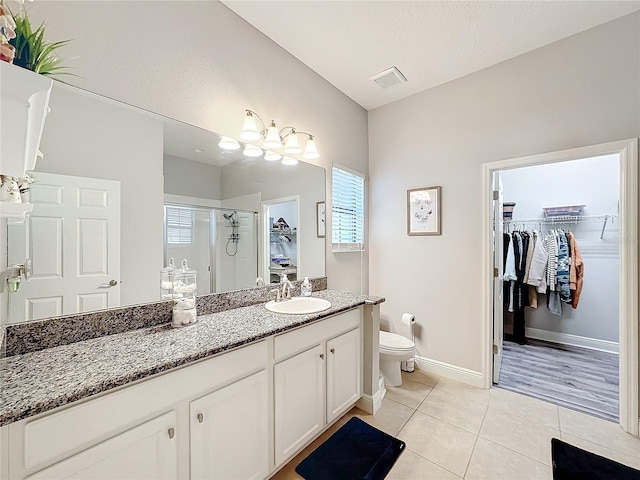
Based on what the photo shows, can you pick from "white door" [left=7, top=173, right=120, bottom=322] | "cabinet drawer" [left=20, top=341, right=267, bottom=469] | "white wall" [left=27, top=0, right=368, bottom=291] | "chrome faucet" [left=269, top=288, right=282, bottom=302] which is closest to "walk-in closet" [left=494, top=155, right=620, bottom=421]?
"chrome faucet" [left=269, top=288, right=282, bottom=302]

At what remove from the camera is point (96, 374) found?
914 mm

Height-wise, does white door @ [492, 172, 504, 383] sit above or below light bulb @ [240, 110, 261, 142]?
below

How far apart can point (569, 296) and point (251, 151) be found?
12.5ft

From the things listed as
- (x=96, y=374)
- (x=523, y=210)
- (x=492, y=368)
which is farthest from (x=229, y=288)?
(x=523, y=210)

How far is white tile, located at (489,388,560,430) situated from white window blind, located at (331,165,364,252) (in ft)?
5.72

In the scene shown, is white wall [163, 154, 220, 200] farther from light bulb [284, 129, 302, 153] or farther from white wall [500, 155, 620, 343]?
white wall [500, 155, 620, 343]

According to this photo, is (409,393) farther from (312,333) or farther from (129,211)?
(129,211)

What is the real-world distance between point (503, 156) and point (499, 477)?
88.2 inches

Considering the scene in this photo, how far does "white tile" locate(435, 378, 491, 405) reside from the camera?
2291 mm

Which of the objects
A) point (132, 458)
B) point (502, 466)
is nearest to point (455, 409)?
point (502, 466)

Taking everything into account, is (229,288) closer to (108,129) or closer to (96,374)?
(96,374)

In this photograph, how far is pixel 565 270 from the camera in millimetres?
3217

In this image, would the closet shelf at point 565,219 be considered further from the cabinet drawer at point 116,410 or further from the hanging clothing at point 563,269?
the cabinet drawer at point 116,410

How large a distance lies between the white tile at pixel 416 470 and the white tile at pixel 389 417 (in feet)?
0.75
